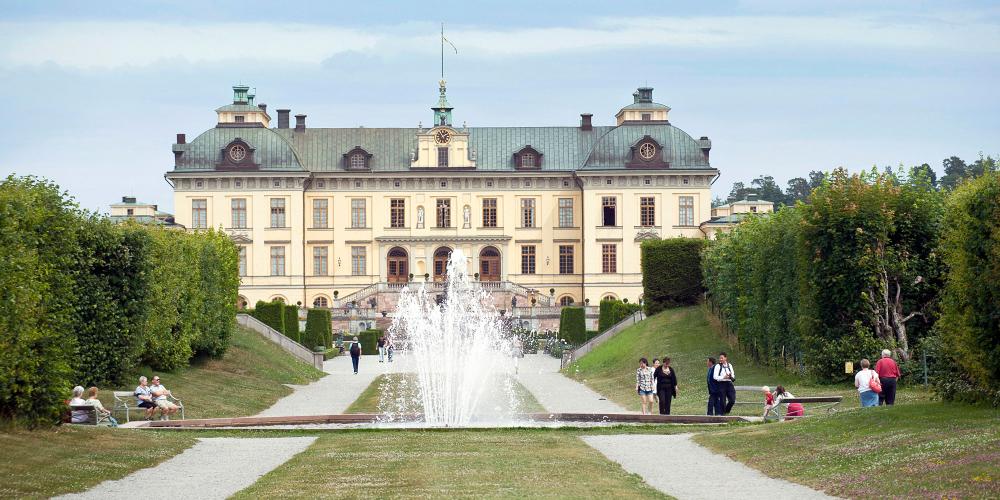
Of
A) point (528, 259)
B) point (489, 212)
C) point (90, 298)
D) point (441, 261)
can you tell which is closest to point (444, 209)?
point (489, 212)

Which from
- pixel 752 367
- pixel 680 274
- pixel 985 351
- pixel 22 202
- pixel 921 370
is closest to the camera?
pixel 985 351

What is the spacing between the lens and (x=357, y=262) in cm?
7631

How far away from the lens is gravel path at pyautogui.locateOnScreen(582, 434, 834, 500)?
14103 millimetres

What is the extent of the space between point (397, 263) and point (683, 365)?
138 feet

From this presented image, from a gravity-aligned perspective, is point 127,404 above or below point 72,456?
above

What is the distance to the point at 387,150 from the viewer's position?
77.6 meters

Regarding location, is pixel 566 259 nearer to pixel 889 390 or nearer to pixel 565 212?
pixel 565 212

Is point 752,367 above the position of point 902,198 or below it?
below

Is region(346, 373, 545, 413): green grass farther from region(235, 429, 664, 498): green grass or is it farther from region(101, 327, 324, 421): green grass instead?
region(235, 429, 664, 498): green grass

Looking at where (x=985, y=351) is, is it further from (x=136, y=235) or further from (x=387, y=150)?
(x=387, y=150)

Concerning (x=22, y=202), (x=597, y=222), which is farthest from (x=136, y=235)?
(x=597, y=222)

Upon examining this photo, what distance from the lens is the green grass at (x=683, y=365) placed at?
26909 millimetres

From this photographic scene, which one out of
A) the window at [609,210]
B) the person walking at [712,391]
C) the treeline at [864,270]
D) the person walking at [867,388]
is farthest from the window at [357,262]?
the person walking at [867,388]

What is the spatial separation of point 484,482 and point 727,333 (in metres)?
25.9
